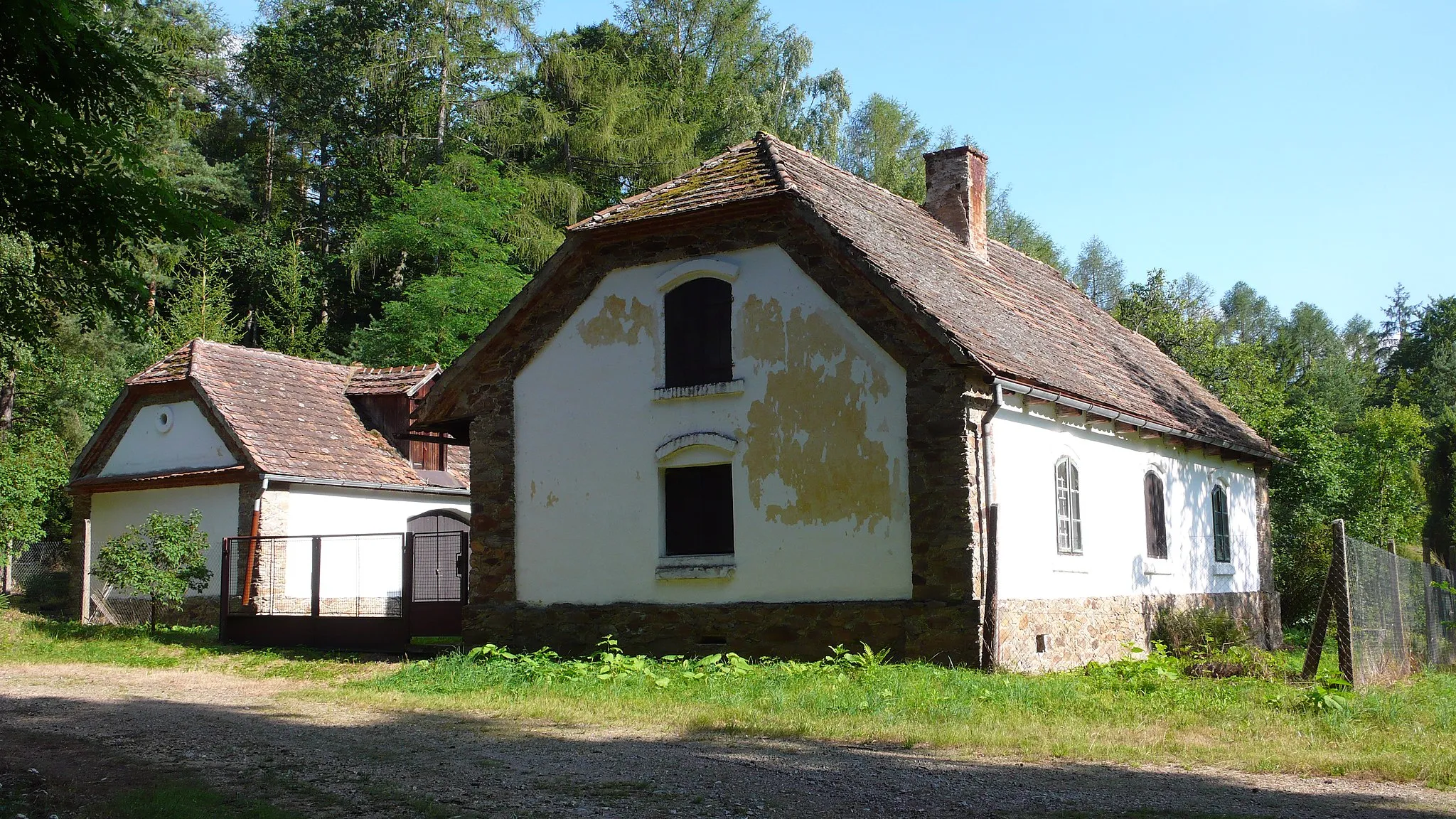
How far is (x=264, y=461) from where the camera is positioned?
22359 mm

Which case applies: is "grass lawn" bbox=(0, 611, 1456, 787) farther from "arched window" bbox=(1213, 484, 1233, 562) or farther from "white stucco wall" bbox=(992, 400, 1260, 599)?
"arched window" bbox=(1213, 484, 1233, 562)

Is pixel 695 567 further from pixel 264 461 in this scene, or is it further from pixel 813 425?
pixel 264 461

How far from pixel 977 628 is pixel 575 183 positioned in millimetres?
29127

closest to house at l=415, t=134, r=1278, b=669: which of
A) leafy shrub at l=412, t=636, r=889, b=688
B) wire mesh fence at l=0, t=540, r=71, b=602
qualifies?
leafy shrub at l=412, t=636, r=889, b=688

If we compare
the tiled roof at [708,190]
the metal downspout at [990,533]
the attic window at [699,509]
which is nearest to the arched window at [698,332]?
the tiled roof at [708,190]

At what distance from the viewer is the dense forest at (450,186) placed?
29422 mm

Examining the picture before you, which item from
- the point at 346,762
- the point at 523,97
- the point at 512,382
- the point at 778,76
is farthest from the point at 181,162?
the point at 346,762

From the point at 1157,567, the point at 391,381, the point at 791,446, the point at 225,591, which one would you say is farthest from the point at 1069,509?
the point at 391,381

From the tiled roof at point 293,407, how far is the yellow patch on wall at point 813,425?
1129 cm

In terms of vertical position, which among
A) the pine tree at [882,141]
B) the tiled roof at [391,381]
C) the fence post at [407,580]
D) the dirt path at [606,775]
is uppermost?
the pine tree at [882,141]

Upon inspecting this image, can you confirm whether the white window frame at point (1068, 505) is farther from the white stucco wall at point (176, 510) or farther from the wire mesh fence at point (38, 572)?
the wire mesh fence at point (38, 572)

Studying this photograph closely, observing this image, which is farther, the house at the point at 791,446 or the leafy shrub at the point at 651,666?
the house at the point at 791,446

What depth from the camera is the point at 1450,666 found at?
56.9 feet

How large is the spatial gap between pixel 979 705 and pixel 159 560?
49.1ft
